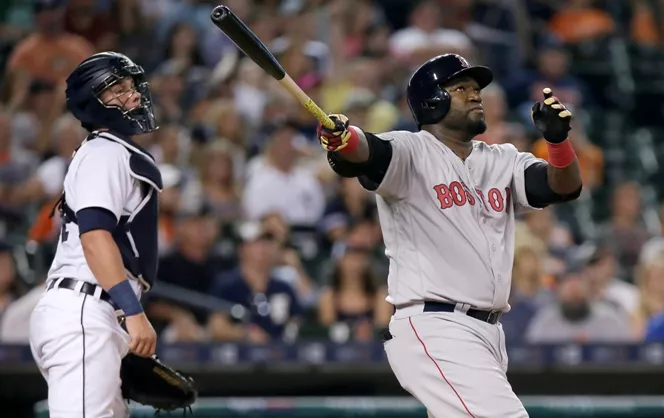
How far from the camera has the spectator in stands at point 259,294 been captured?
7.06m

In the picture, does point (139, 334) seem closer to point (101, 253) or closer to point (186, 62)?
point (101, 253)

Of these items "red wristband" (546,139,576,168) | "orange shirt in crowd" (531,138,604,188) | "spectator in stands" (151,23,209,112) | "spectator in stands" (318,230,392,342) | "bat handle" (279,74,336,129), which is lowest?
"spectator in stands" (318,230,392,342)

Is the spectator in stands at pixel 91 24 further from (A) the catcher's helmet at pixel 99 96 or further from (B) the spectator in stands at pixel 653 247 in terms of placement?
(A) the catcher's helmet at pixel 99 96

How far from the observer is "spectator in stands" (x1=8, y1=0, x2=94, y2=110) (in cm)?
913

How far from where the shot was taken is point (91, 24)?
32.7ft

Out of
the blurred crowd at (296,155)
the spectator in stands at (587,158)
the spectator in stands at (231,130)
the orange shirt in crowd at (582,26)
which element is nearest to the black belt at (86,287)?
the blurred crowd at (296,155)

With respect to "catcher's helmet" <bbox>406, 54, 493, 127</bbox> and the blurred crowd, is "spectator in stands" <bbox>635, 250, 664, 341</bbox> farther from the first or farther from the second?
"catcher's helmet" <bbox>406, 54, 493, 127</bbox>

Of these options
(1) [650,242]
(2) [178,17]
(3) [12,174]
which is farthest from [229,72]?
(1) [650,242]

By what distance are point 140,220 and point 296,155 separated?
4867 mm

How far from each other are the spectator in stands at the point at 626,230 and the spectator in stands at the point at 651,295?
0.80 m

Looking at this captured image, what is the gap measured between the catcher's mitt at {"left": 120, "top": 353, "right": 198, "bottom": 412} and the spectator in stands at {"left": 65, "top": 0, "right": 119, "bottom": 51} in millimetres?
5847

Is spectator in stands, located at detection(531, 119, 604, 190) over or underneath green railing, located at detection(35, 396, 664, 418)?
over

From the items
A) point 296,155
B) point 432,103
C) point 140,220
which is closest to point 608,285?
point 296,155

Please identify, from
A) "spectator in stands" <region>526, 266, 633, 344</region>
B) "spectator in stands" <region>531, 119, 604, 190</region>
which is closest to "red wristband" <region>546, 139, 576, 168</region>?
"spectator in stands" <region>526, 266, 633, 344</region>
